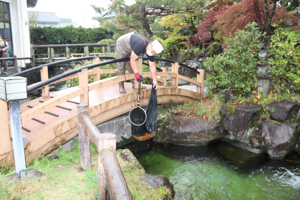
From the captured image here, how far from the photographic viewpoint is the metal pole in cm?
300

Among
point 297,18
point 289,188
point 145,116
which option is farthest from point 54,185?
point 297,18

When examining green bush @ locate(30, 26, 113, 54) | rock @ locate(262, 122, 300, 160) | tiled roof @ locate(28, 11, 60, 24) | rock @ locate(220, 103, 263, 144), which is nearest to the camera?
rock @ locate(262, 122, 300, 160)

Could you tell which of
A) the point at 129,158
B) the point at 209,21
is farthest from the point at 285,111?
the point at 209,21

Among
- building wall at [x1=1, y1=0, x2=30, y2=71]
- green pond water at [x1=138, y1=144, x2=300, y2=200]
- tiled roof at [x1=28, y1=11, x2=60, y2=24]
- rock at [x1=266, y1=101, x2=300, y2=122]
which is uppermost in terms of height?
tiled roof at [x1=28, y1=11, x2=60, y2=24]

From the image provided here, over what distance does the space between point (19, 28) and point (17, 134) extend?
10330mm

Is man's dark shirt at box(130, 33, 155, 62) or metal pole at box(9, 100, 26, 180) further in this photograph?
man's dark shirt at box(130, 33, 155, 62)

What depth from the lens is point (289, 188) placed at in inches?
191

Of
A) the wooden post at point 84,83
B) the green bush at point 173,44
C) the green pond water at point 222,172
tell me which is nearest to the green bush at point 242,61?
the green pond water at point 222,172

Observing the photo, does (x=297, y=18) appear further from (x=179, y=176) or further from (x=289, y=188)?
(x=179, y=176)

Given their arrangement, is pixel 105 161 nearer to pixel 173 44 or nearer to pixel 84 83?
pixel 84 83

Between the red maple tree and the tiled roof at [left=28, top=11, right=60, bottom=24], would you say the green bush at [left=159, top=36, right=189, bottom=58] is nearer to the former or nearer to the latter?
the red maple tree

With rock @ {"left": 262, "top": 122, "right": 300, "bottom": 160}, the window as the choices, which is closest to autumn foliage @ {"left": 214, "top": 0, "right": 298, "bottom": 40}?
rock @ {"left": 262, "top": 122, "right": 300, "bottom": 160}

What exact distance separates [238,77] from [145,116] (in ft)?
11.4

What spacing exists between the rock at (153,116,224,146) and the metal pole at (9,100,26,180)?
4.14 m
